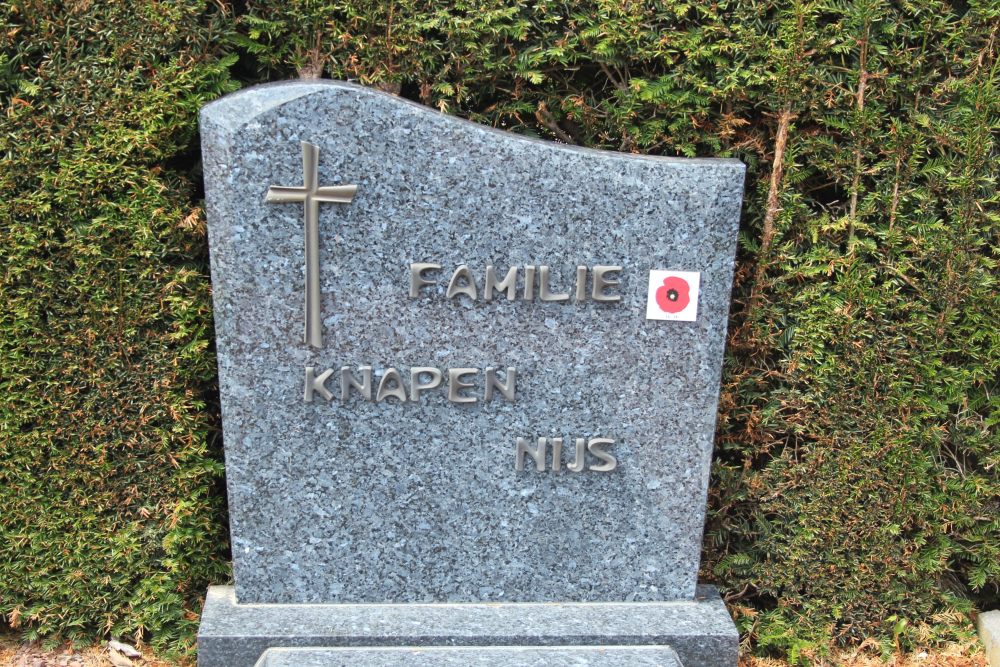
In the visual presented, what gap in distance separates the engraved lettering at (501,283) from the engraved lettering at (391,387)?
386 millimetres

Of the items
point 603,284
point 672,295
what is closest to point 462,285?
point 603,284

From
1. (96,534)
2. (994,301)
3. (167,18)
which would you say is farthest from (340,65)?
(994,301)

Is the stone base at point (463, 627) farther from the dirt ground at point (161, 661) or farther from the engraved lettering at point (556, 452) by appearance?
the engraved lettering at point (556, 452)

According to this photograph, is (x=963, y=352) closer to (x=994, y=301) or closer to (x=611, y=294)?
(x=994, y=301)

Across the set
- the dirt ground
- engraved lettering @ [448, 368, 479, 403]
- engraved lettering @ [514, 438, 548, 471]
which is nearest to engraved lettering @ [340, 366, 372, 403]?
engraved lettering @ [448, 368, 479, 403]

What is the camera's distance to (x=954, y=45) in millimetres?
2674

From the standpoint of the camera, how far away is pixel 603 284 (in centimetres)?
264

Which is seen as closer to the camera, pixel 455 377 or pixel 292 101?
pixel 292 101

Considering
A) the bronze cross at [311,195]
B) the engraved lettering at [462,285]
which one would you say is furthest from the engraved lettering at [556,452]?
the bronze cross at [311,195]

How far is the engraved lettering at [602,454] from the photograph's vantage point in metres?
2.75

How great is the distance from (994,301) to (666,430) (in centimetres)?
117

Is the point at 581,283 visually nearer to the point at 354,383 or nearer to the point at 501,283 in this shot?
the point at 501,283

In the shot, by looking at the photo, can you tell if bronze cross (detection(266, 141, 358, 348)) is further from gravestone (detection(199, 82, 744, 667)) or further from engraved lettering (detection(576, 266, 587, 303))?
engraved lettering (detection(576, 266, 587, 303))

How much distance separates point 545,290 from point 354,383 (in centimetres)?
68
